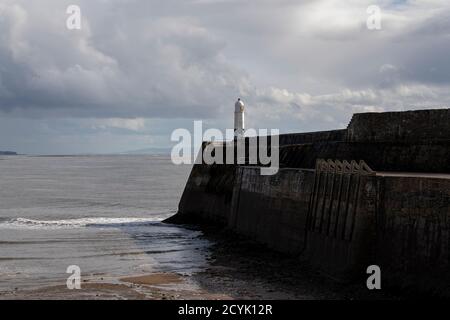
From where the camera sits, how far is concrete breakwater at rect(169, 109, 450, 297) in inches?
616

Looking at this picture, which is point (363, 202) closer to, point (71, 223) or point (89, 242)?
point (89, 242)

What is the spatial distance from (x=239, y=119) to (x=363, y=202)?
24.1 m

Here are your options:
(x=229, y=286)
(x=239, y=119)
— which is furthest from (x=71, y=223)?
(x=229, y=286)

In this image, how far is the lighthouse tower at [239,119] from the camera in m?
40.8

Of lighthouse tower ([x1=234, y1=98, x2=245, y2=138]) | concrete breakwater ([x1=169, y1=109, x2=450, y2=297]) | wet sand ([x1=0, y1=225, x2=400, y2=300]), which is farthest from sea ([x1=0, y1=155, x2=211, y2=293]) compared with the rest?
lighthouse tower ([x1=234, y1=98, x2=245, y2=138])

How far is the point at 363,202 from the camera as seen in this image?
17.6 metres

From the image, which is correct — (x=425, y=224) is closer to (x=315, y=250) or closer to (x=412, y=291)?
(x=412, y=291)

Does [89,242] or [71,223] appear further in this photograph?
[71,223]

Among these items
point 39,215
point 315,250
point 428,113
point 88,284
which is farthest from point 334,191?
point 39,215

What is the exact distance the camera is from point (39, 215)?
4312 centimetres

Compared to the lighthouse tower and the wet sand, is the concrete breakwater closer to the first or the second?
the wet sand

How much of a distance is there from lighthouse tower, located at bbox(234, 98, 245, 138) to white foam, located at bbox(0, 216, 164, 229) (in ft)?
25.4

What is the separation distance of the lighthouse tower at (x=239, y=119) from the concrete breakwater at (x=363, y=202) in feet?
25.3
